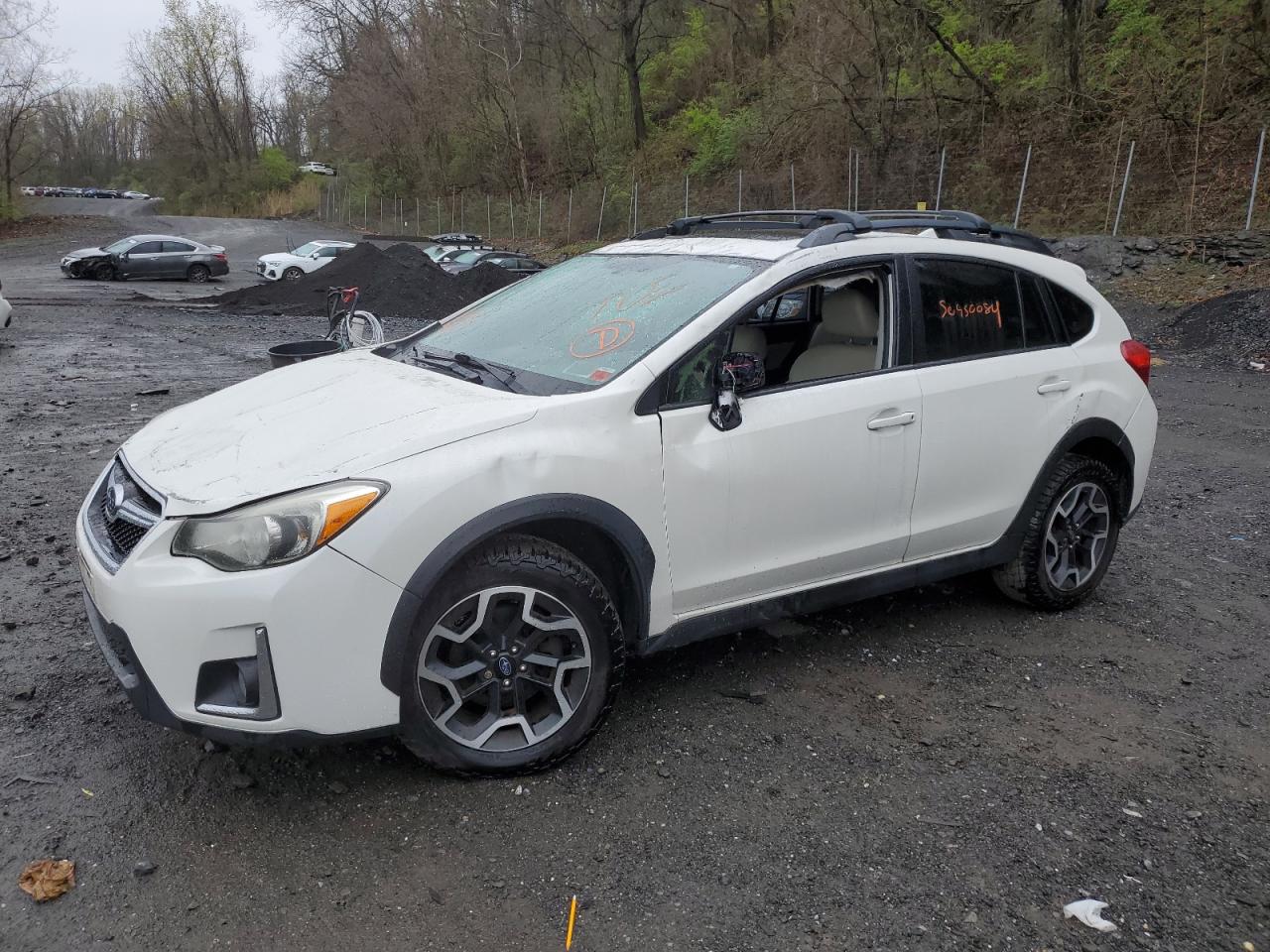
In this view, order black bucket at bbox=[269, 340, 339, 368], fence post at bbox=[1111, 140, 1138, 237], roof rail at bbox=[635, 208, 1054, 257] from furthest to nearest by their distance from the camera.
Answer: fence post at bbox=[1111, 140, 1138, 237], black bucket at bbox=[269, 340, 339, 368], roof rail at bbox=[635, 208, 1054, 257]

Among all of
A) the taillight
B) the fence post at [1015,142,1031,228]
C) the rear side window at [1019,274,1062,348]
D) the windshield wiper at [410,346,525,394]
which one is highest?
the fence post at [1015,142,1031,228]

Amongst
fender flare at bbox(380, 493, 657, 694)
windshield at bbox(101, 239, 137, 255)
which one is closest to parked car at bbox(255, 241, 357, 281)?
windshield at bbox(101, 239, 137, 255)

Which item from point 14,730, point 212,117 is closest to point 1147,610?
point 14,730

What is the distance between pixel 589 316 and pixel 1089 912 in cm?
259

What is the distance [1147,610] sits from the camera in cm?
482

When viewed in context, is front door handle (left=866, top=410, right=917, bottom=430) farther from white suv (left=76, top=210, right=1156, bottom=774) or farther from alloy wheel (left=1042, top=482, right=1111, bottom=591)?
alloy wheel (left=1042, top=482, right=1111, bottom=591)

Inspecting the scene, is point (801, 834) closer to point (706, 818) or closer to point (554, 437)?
point (706, 818)

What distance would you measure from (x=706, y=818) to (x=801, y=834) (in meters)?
0.29

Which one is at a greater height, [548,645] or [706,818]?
[548,645]

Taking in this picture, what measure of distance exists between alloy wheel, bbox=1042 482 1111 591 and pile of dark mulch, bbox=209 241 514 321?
16936 mm

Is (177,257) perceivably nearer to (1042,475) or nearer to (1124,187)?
(1124,187)

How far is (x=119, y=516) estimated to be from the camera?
10.3ft

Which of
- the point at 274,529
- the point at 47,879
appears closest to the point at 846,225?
the point at 274,529

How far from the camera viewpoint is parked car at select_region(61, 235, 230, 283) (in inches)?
1139
